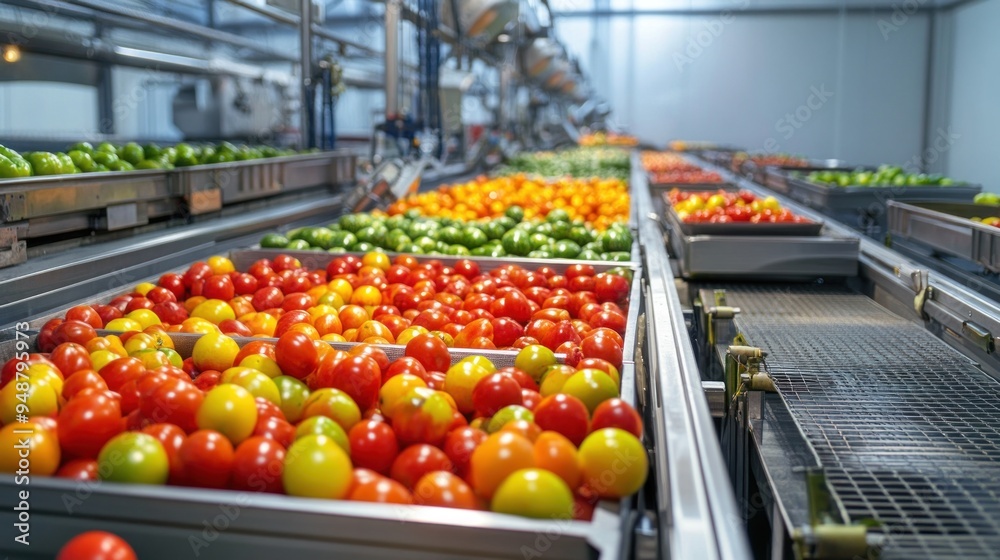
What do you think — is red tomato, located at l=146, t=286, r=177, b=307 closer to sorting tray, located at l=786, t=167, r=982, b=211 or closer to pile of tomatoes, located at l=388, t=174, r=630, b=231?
pile of tomatoes, located at l=388, t=174, r=630, b=231

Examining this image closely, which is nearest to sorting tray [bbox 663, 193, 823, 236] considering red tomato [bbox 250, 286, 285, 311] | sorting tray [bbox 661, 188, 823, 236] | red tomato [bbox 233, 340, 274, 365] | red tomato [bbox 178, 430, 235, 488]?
sorting tray [bbox 661, 188, 823, 236]

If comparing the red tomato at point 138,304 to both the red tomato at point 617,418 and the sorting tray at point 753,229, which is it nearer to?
the red tomato at point 617,418

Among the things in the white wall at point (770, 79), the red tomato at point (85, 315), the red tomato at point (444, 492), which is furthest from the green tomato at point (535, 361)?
the white wall at point (770, 79)

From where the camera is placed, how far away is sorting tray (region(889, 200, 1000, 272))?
9.78 ft

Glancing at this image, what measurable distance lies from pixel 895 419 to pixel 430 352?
3.63ft

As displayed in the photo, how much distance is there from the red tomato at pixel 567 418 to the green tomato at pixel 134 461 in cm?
64

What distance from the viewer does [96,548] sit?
3.67ft

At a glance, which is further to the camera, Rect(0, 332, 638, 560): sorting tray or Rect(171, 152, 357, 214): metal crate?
Rect(171, 152, 357, 214): metal crate

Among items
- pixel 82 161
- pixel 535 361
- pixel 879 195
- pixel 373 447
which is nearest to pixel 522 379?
pixel 535 361

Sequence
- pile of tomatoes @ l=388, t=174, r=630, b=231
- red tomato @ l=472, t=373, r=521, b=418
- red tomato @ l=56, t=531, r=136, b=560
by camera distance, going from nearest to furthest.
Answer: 1. red tomato @ l=56, t=531, r=136, b=560
2. red tomato @ l=472, t=373, r=521, b=418
3. pile of tomatoes @ l=388, t=174, r=630, b=231

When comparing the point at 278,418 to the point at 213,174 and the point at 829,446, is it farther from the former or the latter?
the point at 213,174

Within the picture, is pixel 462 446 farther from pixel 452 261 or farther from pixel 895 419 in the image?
pixel 452 261

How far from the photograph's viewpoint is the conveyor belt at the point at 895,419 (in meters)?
1.44

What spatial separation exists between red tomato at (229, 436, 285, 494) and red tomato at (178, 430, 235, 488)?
18 millimetres
